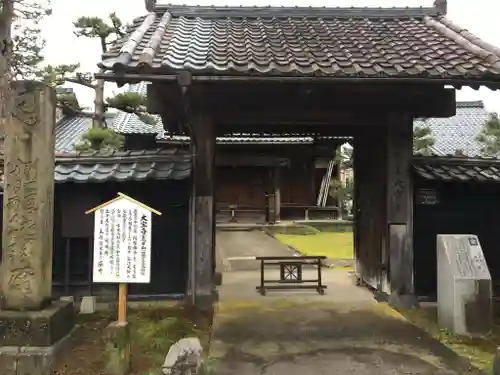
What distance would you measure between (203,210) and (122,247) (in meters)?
2.43

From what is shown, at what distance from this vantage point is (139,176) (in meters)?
7.39

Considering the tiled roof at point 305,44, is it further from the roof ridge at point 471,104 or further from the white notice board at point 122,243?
the roof ridge at point 471,104

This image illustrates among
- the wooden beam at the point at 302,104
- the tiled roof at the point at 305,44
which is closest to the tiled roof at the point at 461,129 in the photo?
the tiled roof at the point at 305,44

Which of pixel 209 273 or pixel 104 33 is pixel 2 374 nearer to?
pixel 209 273

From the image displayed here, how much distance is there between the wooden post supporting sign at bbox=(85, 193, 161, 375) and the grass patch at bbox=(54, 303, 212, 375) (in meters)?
0.31

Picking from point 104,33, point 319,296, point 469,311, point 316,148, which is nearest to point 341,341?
point 469,311

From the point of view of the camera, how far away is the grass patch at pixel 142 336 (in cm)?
508

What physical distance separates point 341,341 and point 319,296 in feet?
9.69

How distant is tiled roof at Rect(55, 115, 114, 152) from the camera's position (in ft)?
74.8

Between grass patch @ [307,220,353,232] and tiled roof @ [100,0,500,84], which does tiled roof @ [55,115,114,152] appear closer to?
grass patch @ [307,220,353,232]

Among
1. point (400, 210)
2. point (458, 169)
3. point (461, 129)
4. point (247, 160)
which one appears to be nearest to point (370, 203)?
point (400, 210)

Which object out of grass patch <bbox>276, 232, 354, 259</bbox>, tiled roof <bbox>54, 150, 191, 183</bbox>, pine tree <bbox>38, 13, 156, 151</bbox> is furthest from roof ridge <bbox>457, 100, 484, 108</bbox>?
tiled roof <bbox>54, 150, 191, 183</bbox>

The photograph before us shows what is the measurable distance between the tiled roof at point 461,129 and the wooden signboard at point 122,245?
983 inches

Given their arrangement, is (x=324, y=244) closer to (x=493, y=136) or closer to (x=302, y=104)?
(x=493, y=136)
